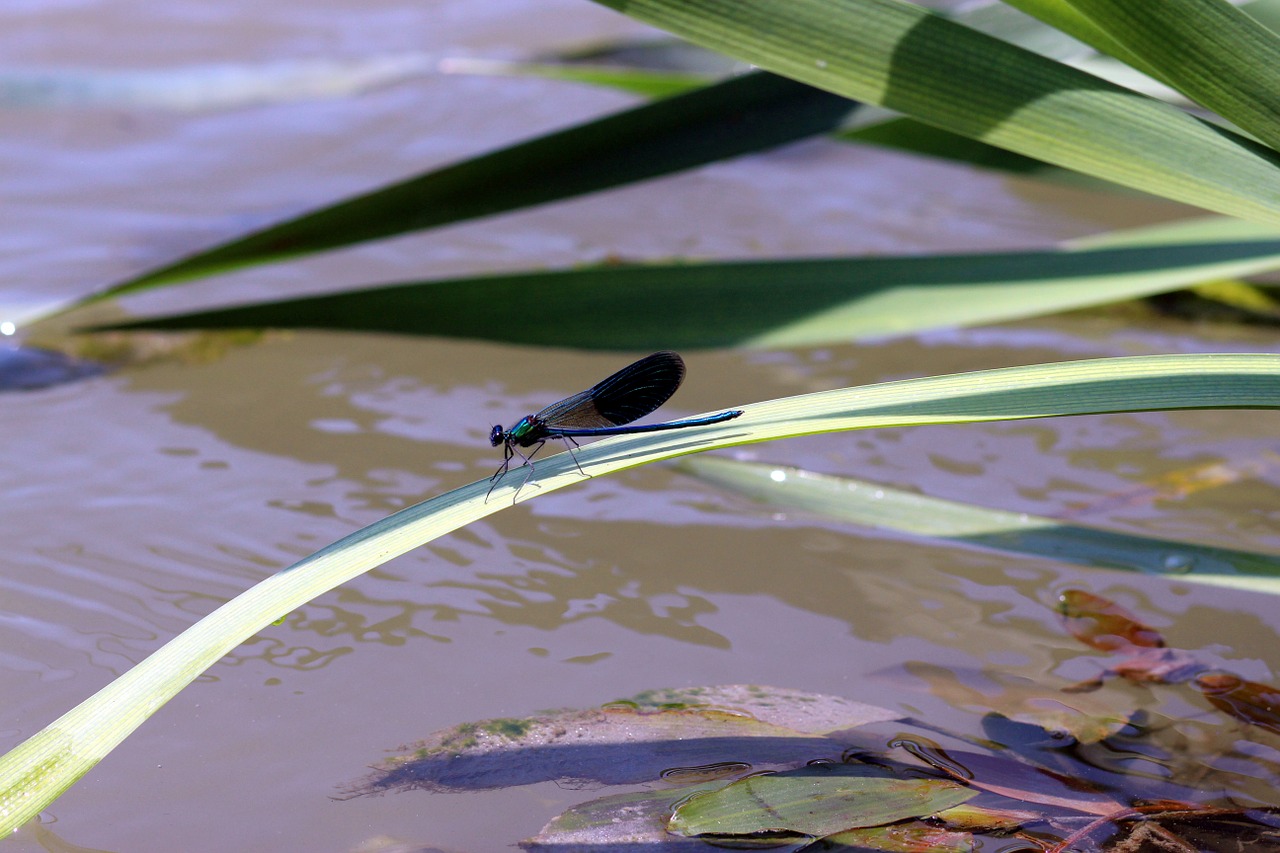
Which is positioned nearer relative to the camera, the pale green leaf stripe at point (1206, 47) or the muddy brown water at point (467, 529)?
the pale green leaf stripe at point (1206, 47)

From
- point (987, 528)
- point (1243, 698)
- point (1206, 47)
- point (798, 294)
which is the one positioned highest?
point (1206, 47)

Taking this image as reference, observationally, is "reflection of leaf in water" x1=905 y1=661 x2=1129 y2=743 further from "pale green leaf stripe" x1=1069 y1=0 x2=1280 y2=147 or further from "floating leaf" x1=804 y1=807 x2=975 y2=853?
"pale green leaf stripe" x1=1069 y1=0 x2=1280 y2=147

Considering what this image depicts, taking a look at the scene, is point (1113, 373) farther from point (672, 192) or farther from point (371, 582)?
point (672, 192)

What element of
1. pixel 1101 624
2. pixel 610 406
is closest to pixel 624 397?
pixel 610 406

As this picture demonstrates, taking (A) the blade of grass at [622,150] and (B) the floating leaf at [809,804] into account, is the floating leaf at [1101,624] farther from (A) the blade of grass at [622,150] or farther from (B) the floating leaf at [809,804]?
(A) the blade of grass at [622,150]

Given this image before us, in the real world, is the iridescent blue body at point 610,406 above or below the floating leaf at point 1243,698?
above

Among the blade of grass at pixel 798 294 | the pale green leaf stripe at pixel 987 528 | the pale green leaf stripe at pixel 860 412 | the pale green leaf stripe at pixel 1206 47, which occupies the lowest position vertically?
the pale green leaf stripe at pixel 987 528

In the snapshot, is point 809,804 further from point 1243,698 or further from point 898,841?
point 1243,698

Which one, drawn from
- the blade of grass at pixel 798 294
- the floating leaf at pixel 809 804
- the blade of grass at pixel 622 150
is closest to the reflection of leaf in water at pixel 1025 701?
the floating leaf at pixel 809 804

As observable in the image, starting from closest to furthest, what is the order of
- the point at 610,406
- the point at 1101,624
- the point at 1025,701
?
the point at 1025,701 < the point at 610,406 < the point at 1101,624
